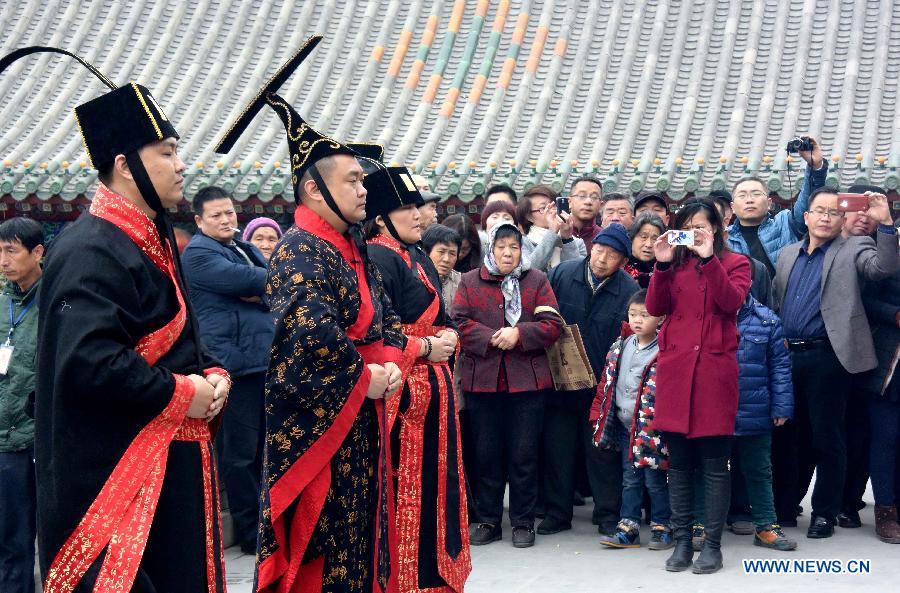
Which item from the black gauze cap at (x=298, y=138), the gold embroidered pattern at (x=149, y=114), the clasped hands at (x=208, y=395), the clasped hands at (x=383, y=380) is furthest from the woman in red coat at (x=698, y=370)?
the gold embroidered pattern at (x=149, y=114)

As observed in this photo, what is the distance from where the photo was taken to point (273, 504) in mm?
4055

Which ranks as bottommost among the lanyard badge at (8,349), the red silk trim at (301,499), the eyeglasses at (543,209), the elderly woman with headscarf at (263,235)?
the red silk trim at (301,499)

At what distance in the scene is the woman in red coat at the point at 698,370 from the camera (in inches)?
221

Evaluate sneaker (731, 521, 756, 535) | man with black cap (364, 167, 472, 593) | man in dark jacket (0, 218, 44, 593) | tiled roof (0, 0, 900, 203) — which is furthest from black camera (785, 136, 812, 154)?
man in dark jacket (0, 218, 44, 593)

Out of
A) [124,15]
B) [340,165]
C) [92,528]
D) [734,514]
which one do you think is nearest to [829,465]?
[734,514]

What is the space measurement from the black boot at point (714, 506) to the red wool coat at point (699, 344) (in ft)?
0.69

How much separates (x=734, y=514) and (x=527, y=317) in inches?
61.2

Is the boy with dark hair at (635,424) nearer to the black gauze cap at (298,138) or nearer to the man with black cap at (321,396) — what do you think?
the man with black cap at (321,396)

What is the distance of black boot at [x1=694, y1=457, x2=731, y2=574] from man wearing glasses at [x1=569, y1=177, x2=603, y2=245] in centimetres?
202

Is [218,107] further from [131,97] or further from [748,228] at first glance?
[131,97]

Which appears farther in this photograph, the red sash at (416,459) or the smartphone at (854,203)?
the smartphone at (854,203)

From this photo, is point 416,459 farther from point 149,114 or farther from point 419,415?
point 149,114

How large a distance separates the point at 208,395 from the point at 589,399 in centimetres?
368

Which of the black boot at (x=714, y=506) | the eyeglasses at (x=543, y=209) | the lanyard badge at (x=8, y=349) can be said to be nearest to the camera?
the lanyard badge at (x=8, y=349)
